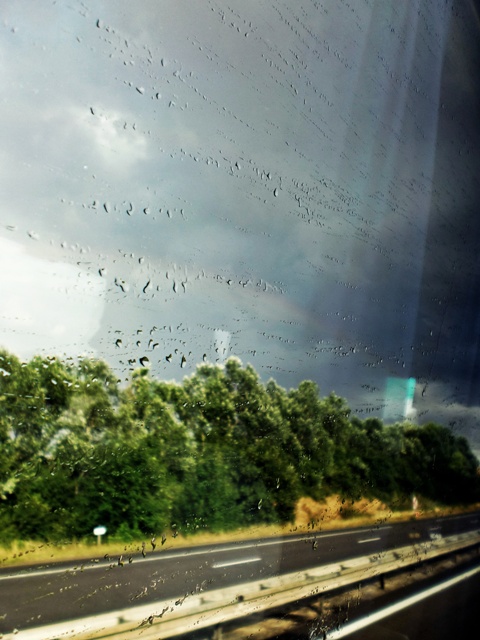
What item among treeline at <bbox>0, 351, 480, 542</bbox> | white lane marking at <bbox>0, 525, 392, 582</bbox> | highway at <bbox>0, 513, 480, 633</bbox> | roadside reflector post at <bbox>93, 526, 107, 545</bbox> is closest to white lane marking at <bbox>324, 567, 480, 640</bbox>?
highway at <bbox>0, 513, 480, 633</bbox>

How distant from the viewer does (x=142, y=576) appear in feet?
4.79

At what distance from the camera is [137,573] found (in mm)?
1441

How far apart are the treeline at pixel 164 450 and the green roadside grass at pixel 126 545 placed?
2 centimetres

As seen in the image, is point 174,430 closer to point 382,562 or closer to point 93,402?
point 93,402

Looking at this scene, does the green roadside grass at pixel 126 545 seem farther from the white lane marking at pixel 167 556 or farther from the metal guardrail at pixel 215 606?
the metal guardrail at pixel 215 606

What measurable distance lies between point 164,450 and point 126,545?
→ 0.26 m

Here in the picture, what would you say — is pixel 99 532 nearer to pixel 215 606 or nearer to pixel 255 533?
pixel 215 606

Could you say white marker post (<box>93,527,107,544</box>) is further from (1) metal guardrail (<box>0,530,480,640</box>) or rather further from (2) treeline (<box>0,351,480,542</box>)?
(1) metal guardrail (<box>0,530,480,640</box>)

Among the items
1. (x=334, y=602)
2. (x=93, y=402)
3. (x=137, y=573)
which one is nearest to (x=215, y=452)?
(x=137, y=573)

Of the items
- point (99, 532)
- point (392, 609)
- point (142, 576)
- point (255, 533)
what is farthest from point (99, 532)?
point (392, 609)

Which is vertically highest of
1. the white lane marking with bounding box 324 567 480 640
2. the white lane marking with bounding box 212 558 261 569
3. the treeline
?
the treeline

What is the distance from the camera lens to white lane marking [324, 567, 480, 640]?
7.72 ft

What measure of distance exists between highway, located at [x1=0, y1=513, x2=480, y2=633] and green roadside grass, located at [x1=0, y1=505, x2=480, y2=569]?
0.02 meters

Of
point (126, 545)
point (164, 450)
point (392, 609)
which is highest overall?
point (164, 450)
